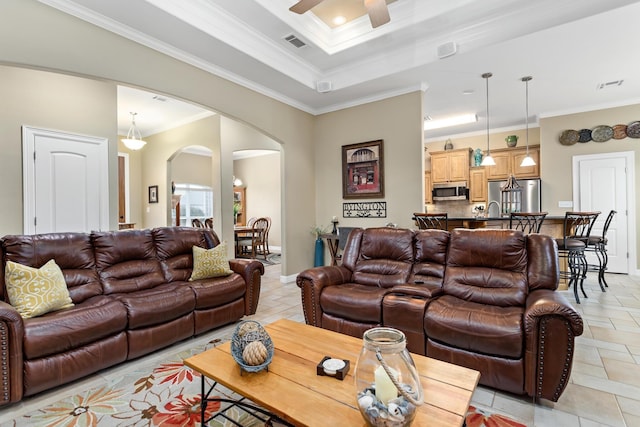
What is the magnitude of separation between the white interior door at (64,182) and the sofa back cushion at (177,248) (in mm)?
1865

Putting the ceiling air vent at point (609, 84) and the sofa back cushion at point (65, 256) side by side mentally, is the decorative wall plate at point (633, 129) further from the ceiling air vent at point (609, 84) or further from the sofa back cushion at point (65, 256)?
the sofa back cushion at point (65, 256)

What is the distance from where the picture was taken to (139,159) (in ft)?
24.9

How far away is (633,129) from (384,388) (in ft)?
23.1

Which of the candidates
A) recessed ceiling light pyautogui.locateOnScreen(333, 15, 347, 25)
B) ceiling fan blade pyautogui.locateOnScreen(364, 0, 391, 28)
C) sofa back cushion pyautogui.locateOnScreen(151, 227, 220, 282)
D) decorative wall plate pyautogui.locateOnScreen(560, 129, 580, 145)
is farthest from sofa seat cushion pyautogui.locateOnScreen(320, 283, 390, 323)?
decorative wall plate pyautogui.locateOnScreen(560, 129, 580, 145)

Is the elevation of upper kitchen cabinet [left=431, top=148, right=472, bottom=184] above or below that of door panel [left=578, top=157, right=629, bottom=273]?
above

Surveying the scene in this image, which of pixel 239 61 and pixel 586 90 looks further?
pixel 586 90

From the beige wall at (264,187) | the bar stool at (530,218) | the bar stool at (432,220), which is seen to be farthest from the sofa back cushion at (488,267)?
the beige wall at (264,187)

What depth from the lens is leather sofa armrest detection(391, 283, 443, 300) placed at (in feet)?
8.21

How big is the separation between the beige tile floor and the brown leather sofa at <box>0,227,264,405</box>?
93mm

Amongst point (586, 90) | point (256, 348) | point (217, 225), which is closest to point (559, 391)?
point (256, 348)

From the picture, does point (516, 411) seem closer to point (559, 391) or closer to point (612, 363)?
point (559, 391)

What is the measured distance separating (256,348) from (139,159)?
7.58 m

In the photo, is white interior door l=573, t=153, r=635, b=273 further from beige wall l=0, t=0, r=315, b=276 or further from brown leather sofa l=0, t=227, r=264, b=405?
brown leather sofa l=0, t=227, r=264, b=405

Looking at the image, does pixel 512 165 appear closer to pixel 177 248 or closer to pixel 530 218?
pixel 530 218
